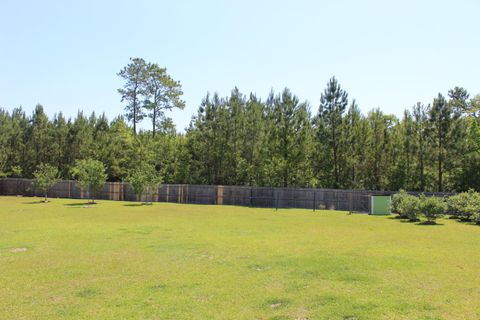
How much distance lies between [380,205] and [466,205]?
6.29 m

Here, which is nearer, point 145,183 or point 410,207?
point 410,207

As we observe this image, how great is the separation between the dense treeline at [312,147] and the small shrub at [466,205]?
13.8 meters

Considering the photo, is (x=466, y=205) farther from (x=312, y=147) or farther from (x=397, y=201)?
(x=312, y=147)

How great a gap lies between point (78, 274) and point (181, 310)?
4156mm

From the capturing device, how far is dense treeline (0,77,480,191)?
42562 millimetres

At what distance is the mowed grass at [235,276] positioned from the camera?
7.39 meters

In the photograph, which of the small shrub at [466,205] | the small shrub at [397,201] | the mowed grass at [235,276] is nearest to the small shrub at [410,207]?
the small shrub at [397,201]

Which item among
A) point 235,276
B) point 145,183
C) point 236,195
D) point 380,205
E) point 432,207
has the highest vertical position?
point 145,183

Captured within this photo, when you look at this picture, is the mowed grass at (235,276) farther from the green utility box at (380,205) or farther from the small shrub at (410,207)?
the green utility box at (380,205)

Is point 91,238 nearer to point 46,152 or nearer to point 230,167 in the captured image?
point 230,167

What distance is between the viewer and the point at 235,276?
1003 cm

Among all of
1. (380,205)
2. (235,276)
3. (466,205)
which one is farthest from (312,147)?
(235,276)

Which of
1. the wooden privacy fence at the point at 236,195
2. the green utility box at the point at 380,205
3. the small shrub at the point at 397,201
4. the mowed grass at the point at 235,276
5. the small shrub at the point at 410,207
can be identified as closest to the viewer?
the mowed grass at the point at 235,276

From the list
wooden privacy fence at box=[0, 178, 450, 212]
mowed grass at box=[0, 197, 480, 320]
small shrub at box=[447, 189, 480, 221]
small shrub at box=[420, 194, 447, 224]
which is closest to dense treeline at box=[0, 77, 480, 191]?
wooden privacy fence at box=[0, 178, 450, 212]
